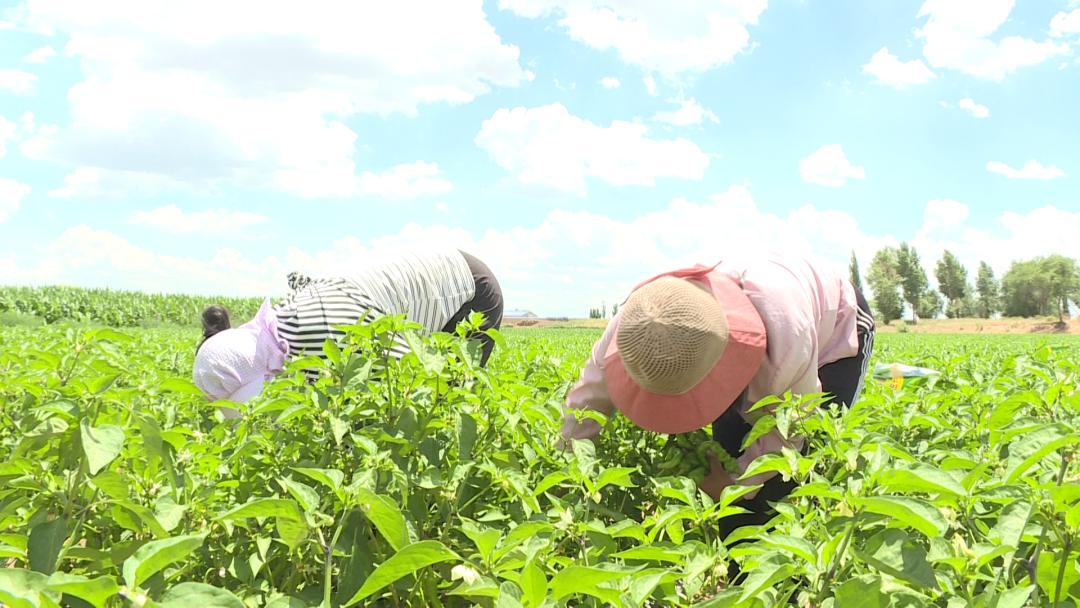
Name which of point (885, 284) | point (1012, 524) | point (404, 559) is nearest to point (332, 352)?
point (404, 559)

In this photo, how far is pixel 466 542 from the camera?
173 centimetres

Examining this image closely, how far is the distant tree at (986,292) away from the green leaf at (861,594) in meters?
109

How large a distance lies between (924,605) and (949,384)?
8.77 feet

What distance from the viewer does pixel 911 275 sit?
293ft

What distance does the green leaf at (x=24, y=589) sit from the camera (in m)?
0.88

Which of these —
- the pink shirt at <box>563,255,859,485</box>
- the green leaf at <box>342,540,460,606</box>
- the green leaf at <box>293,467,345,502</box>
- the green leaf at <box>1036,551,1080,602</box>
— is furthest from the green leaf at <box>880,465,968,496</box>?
the pink shirt at <box>563,255,859,485</box>

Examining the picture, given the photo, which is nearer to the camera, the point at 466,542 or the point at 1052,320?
the point at 466,542

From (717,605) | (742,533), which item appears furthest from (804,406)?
(717,605)

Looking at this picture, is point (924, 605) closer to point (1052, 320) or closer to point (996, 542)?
point (996, 542)

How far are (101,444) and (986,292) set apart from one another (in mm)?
112890

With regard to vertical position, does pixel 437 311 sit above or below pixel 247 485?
above

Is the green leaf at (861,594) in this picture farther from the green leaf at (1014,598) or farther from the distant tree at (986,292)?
the distant tree at (986,292)

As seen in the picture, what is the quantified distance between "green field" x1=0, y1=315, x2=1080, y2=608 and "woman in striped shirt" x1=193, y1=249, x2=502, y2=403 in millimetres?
826

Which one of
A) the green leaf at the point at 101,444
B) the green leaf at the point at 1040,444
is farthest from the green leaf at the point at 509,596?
the green leaf at the point at 1040,444
